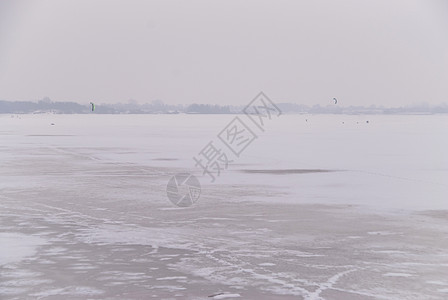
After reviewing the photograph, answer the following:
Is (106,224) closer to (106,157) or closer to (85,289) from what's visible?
(85,289)

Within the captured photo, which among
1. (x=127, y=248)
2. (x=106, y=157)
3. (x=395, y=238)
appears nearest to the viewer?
(x=127, y=248)

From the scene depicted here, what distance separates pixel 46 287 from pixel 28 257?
1.79 m

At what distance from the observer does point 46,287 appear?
7445 mm

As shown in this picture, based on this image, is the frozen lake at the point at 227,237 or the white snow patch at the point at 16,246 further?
the white snow patch at the point at 16,246

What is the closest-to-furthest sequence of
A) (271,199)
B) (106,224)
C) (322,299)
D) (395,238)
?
(322,299) → (395,238) → (106,224) → (271,199)

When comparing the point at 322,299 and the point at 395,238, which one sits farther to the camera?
the point at 395,238

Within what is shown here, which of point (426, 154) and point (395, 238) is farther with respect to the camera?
point (426, 154)

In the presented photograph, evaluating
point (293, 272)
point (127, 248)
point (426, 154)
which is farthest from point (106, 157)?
point (293, 272)

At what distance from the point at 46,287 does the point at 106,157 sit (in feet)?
75.4

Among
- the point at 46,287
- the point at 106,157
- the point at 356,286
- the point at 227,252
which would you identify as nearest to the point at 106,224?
the point at 227,252

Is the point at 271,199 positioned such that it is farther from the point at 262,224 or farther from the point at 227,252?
the point at 227,252

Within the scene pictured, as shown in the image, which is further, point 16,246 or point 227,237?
point 227,237

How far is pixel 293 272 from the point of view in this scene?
8.21 m

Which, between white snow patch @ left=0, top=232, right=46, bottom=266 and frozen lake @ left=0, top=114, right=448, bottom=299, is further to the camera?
white snow patch @ left=0, top=232, right=46, bottom=266
